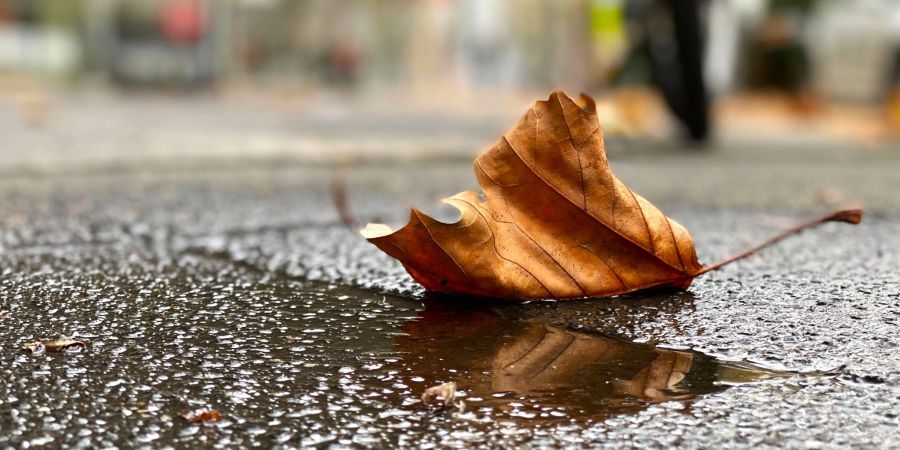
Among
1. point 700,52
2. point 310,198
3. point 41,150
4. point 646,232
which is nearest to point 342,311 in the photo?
point 646,232

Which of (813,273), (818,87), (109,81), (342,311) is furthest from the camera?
(818,87)

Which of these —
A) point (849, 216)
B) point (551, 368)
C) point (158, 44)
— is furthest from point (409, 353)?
point (158, 44)

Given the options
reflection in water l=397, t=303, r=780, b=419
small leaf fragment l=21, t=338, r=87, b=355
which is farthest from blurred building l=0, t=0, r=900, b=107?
small leaf fragment l=21, t=338, r=87, b=355

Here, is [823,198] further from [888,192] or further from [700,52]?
[700,52]

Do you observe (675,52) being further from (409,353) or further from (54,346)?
Answer: (54,346)

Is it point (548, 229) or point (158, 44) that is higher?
point (158, 44)

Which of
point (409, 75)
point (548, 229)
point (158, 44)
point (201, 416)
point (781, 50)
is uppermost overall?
point (781, 50)

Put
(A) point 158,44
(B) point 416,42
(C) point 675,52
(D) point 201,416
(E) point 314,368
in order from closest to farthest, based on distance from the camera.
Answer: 1. (D) point 201,416
2. (E) point 314,368
3. (C) point 675,52
4. (A) point 158,44
5. (B) point 416,42
